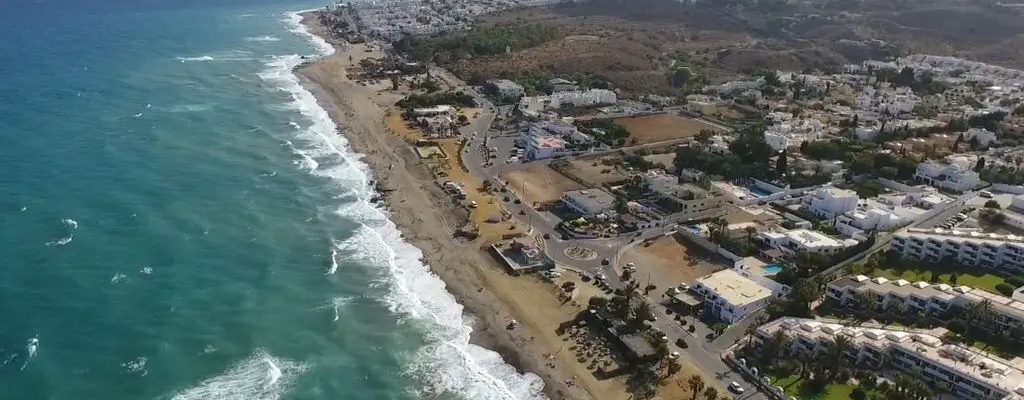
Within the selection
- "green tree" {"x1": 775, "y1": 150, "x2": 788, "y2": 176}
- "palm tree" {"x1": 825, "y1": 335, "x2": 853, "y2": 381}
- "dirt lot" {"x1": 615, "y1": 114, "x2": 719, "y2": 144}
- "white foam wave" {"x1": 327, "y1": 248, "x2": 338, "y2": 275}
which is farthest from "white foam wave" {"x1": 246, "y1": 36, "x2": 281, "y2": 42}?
"palm tree" {"x1": 825, "y1": 335, "x2": 853, "y2": 381}

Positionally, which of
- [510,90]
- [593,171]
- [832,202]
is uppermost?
[832,202]

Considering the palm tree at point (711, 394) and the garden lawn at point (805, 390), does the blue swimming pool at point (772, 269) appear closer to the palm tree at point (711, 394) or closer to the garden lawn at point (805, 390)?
the garden lawn at point (805, 390)

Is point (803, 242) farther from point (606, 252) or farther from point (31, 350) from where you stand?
point (31, 350)

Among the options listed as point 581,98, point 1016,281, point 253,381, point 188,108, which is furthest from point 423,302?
point 188,108

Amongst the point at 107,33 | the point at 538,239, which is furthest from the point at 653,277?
the point at 107,33

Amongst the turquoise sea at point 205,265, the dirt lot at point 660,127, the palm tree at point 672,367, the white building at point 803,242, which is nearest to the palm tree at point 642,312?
the palm tree at point 672,367

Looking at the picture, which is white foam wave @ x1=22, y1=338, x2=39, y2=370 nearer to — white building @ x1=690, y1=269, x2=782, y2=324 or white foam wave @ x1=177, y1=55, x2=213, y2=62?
white building @ x1=690, y1=269, x2=782, y2=324

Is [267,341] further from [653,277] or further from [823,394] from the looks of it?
[823,394]
